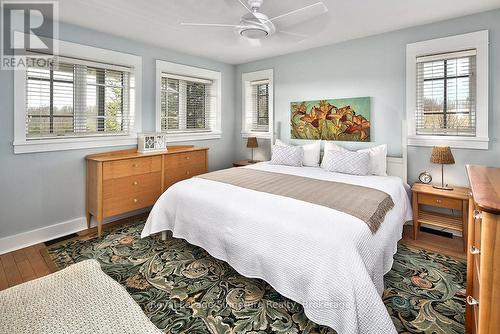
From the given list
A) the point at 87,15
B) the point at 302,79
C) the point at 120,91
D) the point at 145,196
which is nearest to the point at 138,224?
the point at 145,196

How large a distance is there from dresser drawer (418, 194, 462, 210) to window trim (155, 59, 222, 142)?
138 inches

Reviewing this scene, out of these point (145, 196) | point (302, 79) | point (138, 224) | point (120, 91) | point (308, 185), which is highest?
point (302, 79)

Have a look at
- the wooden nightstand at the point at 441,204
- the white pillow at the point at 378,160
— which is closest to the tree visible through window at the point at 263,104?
the white pillow at the point at 378,160

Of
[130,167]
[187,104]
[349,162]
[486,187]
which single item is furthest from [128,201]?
[486,187]

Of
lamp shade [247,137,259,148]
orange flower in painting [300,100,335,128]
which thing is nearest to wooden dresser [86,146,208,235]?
lamp shade [247,137,259,148]

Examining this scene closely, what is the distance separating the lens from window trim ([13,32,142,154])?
2.93 m

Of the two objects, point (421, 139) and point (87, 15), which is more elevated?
point (87, 15)

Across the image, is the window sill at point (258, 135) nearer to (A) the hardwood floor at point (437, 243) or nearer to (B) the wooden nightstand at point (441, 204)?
(B) the wooden nightstand at point (441, 204)

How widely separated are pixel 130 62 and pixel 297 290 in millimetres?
3636

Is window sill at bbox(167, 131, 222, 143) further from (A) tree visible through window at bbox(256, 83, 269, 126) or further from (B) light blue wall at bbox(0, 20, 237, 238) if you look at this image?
(A) tree visible through window at bbox(256, 83, 269, 126)

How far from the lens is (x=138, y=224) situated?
3.73m

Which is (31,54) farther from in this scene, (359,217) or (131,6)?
(359,217)

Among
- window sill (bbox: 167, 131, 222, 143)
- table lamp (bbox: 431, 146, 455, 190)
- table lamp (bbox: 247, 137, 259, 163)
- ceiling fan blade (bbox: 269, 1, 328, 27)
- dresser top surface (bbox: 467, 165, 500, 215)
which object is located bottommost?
dresser top surface (bbox: 467, 165, 500, 215)

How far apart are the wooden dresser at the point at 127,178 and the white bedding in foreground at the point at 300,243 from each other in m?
0.80
